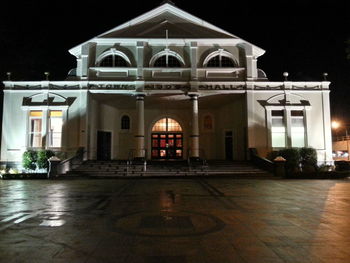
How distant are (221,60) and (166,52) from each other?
164 inches

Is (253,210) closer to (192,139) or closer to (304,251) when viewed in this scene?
(304,251)

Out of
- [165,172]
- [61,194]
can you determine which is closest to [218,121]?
[165,172]

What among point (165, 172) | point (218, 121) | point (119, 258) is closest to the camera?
point (119, 258)

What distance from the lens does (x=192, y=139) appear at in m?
21.2

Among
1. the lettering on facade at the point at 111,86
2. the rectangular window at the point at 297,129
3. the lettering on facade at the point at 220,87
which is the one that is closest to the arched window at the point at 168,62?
the lettering on facade at the point at 220,87

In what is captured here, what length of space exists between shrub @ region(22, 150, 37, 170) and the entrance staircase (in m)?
2.81

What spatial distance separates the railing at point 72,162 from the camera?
17.9m

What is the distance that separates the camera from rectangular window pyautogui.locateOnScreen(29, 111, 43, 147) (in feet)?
69.8

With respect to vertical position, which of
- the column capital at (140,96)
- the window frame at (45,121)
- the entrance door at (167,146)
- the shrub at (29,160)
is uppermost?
the column capital at (140,96)

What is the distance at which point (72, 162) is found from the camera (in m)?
19.1

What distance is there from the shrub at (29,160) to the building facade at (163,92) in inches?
58.1

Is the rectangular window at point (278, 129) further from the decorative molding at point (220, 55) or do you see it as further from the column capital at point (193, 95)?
the column capital at point (193, 95)

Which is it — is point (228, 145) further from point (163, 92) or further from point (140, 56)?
point (140, 56)

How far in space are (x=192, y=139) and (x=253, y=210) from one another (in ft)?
44.7
